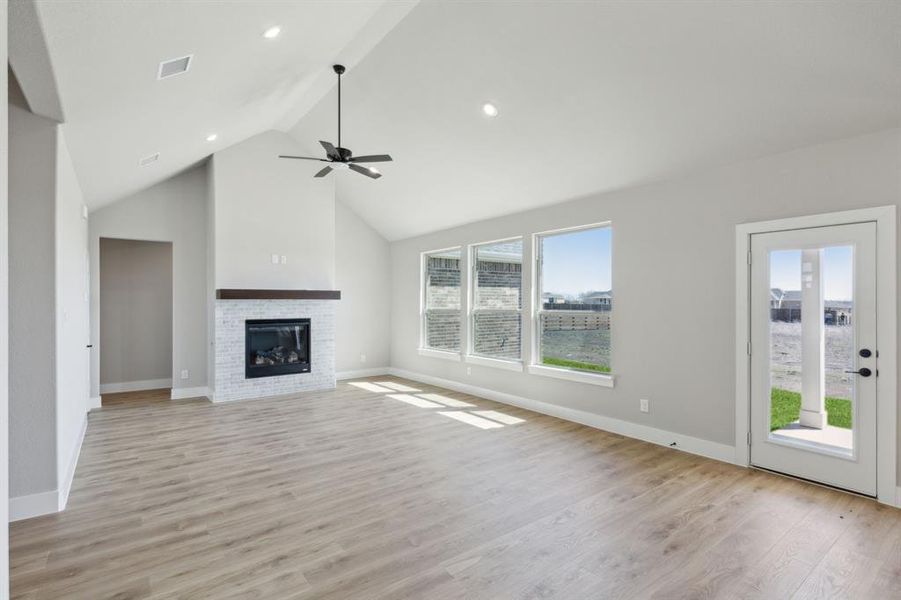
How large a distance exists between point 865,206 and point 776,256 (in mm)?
652

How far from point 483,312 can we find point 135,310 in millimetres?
5461

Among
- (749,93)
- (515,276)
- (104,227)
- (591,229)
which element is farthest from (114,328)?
(749,93)

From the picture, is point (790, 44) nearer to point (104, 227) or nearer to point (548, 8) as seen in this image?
point (548, 8)

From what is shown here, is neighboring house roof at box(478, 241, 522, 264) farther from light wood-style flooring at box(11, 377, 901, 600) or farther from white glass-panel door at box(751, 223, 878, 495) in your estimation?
white glass-panel door at box(751, 223, 878, 495)

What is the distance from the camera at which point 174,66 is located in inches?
114

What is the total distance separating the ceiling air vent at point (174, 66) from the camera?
111 inches

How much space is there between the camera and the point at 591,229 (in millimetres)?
5496

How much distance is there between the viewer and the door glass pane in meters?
3.54

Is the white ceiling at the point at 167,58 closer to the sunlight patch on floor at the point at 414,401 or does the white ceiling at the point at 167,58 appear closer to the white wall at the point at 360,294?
the white wall at the point at 360,294

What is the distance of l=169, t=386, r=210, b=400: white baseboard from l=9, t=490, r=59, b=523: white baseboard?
369 centimetres

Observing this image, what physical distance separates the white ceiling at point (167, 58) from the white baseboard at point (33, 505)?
2.48 meters

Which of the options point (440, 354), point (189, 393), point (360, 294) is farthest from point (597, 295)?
point (189, 393)

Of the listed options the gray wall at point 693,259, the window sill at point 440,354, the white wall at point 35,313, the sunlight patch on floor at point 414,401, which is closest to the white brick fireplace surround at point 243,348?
the sunlight patch on floor at point 414,401

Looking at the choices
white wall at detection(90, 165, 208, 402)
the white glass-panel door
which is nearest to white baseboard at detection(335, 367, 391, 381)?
white wall at detection(90, 165, 208, 402)
